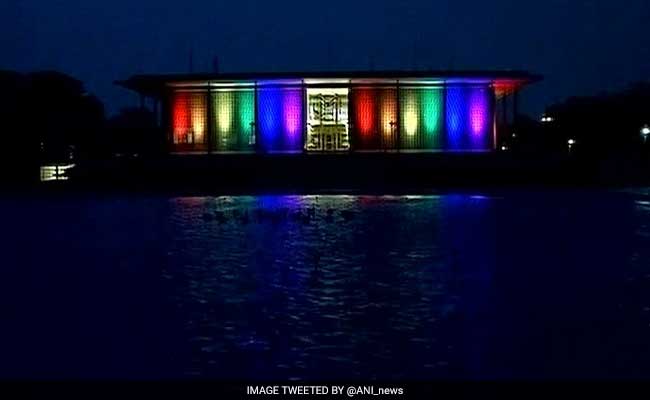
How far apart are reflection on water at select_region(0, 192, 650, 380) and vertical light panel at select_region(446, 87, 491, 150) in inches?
812

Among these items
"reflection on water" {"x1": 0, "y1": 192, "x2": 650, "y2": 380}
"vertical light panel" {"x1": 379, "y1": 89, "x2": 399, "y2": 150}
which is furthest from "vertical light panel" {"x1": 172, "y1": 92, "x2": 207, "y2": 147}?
"reflection on water" {"x1": 0, "y1": 192, "x2": 650, "y2": 380}

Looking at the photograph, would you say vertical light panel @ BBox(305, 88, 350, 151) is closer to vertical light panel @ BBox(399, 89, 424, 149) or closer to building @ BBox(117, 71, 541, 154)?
building @ BBox(117, 71, 541, 154)

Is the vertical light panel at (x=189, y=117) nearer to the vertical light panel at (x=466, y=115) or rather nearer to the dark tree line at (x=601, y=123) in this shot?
the vertical light panel at (x=466, y=115)

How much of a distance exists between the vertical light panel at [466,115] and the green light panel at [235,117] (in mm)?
7331

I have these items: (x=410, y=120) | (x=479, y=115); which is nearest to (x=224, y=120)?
(x=410, y=120)

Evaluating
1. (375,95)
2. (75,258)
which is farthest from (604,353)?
(375,95)

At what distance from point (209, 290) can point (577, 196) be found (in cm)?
1800

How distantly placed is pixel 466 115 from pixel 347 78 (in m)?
4.74

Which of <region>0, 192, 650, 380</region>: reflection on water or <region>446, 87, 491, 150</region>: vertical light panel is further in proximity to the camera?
<region>446, 87, 491, 150</region>: vertical light panel

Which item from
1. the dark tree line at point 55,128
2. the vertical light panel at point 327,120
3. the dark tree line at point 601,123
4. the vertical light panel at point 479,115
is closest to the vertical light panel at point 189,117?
the dark tree line at point 55,128

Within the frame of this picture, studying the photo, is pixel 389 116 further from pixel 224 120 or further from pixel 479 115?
pixel 224 120

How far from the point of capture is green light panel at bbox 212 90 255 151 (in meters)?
39.4

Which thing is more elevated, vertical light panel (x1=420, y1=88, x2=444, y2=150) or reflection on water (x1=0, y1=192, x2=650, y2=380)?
vertical light panel (x1=420, y1=88, x2=444, y2=150)

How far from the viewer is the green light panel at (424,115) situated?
39.1m
